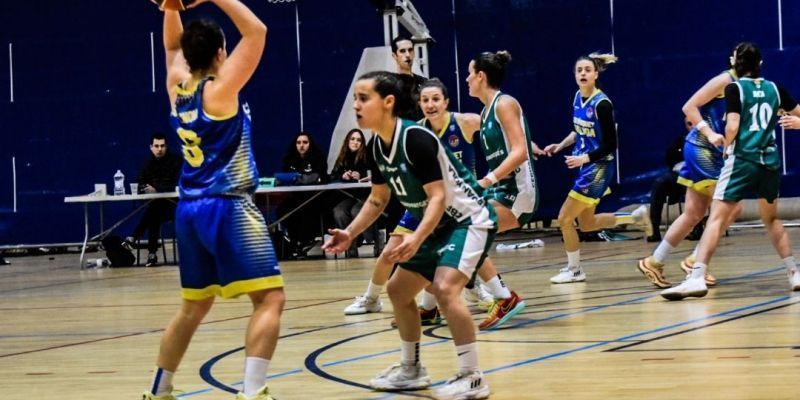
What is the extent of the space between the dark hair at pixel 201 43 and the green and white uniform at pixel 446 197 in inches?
33.8

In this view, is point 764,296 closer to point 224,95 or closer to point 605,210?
point 224,95

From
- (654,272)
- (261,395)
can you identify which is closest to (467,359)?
(261,395)

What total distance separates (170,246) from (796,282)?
11984 millimetres

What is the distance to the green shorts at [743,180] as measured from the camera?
7.88 metres

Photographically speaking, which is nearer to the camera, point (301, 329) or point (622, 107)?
point (301, 329)

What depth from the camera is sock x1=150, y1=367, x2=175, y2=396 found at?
15.3 ft

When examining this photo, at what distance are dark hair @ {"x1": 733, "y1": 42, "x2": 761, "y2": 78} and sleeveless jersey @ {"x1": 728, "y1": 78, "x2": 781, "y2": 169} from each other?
53mm

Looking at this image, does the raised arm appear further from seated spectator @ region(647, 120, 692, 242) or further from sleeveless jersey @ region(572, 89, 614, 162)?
seated spectator @ region(647, 120, 692, 242)

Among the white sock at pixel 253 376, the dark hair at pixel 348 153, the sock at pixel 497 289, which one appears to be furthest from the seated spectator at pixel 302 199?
the white sock at pixel 253 376

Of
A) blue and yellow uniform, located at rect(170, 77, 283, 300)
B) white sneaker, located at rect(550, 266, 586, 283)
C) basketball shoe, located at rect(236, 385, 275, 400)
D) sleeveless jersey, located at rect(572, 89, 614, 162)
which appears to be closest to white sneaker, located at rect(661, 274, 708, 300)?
white sneaker, located at rect(550, 266, 586, 283)

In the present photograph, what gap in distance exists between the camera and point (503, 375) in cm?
527

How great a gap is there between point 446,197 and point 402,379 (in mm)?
780

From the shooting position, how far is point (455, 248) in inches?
199

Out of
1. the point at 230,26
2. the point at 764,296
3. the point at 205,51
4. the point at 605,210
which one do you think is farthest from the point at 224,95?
the point at 230,26
